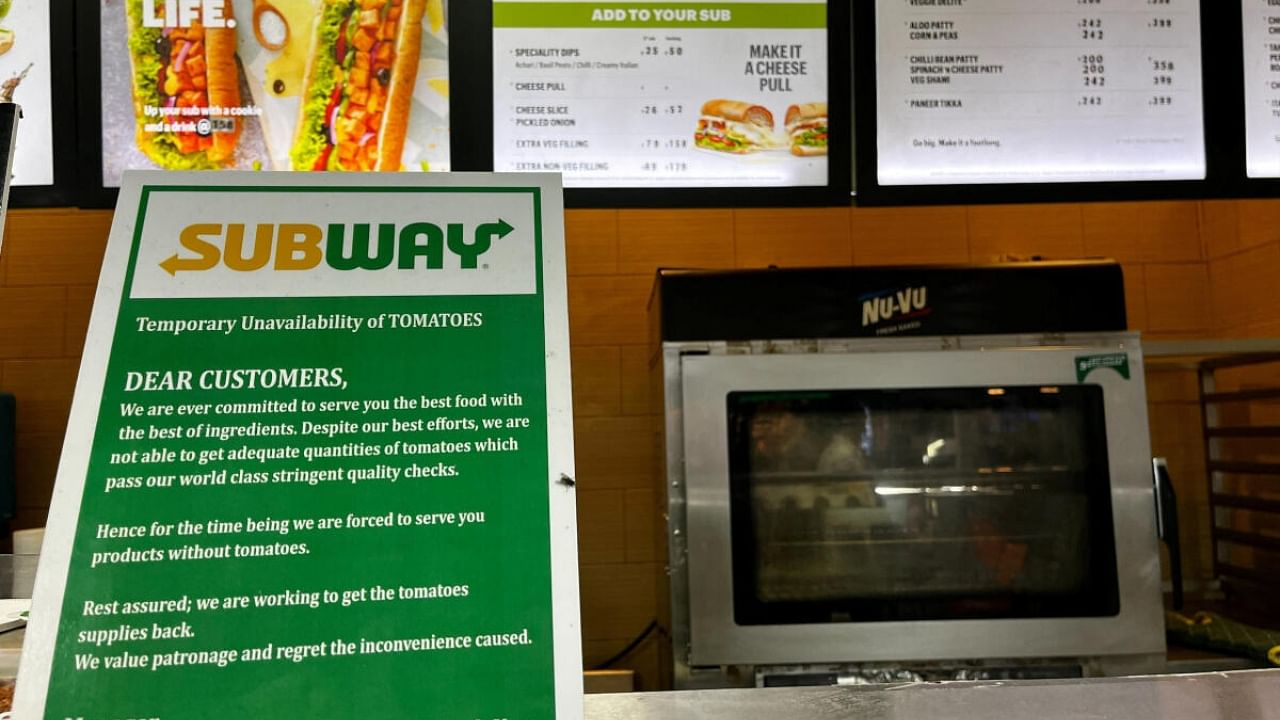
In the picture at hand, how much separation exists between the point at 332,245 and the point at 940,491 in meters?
1.79

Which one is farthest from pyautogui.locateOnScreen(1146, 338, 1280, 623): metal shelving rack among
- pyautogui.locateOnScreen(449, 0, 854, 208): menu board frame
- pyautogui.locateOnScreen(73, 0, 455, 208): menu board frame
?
pyautogui.locateOnScreen(73, 0, 455, 208): menu board frame

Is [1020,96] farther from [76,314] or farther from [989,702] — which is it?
[76,314]

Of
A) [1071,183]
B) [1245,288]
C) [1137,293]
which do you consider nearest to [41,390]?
[1071,183]

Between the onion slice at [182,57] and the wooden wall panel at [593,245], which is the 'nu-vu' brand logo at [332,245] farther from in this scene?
the wooden wall panel at [593,245]

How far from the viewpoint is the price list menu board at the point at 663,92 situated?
1497mm

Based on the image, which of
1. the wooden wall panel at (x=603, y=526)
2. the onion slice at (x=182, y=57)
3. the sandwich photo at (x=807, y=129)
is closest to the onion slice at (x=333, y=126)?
the onion slice at (x=182, y=57)

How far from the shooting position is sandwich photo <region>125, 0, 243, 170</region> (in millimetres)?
1415

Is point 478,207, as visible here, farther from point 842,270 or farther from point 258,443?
point 842,270

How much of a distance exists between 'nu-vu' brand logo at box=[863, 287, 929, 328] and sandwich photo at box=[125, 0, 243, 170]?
4.62ft

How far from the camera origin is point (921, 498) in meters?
2.09

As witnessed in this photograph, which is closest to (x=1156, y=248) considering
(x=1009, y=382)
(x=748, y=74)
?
(x=1009, y=382)

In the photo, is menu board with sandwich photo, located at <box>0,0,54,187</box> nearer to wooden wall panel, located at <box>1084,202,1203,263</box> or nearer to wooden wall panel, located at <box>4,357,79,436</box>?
wooden wall panel, located at <box>4,357,79,436</box>

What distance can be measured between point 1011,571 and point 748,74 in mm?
1314

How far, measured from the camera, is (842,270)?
213 cm
